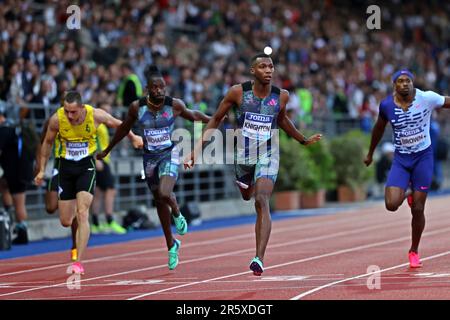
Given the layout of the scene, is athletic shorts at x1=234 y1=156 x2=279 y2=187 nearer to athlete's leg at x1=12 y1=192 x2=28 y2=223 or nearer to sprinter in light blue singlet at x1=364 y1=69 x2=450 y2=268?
sprinter in light blue singlet at x1=364 y1=69 x2=450 y2=268

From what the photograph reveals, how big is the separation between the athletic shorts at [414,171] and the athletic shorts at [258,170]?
1422 mm

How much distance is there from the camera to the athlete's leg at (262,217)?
478 inches

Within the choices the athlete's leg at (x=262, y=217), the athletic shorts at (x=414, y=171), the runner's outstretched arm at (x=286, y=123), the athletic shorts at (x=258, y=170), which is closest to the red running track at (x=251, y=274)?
the athlete's leg at (x=262, y=217)

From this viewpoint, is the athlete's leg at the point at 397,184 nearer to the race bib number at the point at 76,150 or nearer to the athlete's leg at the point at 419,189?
the athlete's leg at the point at 419,189

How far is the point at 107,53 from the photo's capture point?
24.9 metres

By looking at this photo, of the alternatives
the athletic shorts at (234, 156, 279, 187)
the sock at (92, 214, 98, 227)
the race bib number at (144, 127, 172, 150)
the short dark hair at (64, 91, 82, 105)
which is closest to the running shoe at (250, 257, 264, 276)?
the athletic shorts at (234, 156, 279, 187)

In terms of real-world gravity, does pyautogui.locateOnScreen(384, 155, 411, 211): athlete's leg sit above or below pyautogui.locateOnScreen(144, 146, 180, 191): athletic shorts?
below

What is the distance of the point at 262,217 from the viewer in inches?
483

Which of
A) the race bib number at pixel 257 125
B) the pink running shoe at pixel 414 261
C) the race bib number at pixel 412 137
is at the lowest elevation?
the pink running shoe at pixel 414 261

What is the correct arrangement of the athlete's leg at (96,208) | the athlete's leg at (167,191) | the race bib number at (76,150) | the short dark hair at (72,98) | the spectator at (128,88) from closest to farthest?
the athlete's leg at (167,191), the short dark hair at (72,98), the race bib number at (76,150), the athlete's leg at (96,208), the spectator at (128,88)

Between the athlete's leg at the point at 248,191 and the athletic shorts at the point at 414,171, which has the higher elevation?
the athletic shorts at the point at 414,171

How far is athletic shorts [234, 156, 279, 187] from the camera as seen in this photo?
Answer: 1253 centimetres
